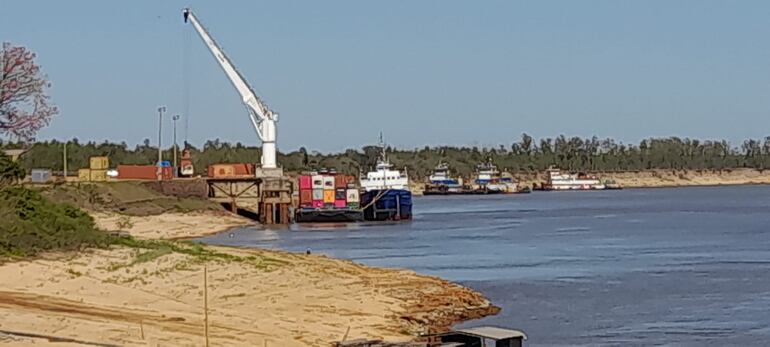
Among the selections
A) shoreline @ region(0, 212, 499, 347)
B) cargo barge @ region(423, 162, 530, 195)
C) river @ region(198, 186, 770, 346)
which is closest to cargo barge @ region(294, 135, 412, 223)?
river @ region(198, 186, 770, 346)

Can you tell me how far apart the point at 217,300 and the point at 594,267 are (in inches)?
839

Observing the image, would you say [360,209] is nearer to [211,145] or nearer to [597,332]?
[597,332]

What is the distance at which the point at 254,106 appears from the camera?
9031 centimetres

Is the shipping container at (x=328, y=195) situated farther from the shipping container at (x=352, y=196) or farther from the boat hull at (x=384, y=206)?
the boat hull at (x=384, y=206)

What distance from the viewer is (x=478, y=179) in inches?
7421

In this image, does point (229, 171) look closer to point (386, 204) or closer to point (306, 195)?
point (306, 195)

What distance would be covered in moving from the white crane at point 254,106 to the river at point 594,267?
13324 millimetres

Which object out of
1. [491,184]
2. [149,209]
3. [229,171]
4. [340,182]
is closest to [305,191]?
[340,182]

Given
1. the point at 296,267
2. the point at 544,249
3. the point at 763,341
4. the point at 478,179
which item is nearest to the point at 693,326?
the point at 763,341

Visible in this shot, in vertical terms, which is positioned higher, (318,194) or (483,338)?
(318,194)

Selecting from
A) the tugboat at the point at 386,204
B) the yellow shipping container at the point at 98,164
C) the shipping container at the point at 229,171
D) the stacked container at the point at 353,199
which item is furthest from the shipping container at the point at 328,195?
the yellow shipping container at the point at 98,164

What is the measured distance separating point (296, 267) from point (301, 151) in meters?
140

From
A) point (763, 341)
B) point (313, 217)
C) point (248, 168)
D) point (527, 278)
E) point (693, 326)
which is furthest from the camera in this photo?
point (248, 168)

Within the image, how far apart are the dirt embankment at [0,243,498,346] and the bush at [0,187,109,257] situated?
633mm
